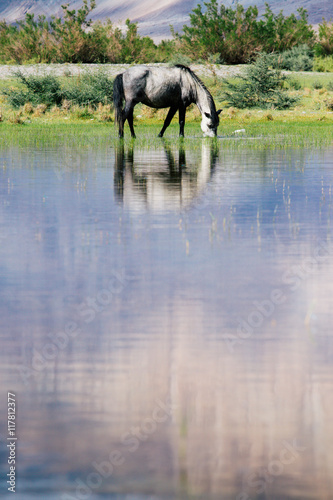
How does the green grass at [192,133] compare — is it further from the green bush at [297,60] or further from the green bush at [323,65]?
the green bush at [323,65]

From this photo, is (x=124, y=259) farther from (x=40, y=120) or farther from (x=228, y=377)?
(x=40, y=120)

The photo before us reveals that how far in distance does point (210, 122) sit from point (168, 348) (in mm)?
21691

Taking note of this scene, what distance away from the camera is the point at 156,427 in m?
4.61

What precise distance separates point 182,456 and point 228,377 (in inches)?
47.3

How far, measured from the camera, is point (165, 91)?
27578mm

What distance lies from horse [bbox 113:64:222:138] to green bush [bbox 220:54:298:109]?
12.6m

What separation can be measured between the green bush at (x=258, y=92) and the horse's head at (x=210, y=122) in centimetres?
1285

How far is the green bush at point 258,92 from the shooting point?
40.3 meters

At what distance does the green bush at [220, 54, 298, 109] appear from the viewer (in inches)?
1586

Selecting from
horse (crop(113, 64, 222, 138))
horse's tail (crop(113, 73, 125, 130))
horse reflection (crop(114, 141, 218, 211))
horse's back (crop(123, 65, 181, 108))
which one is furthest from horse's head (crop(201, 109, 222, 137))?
horse reflection (crop(114, 141, 218, 211))

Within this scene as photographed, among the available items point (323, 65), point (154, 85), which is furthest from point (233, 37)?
point (154, 85)

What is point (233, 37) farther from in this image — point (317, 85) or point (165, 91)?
point (165, 91)

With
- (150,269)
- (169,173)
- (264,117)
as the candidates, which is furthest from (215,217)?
(264,117)

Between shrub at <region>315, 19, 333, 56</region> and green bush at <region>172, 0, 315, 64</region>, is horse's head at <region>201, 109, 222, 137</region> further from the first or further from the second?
shrub at <region>315, 19, 333, 56</region>
